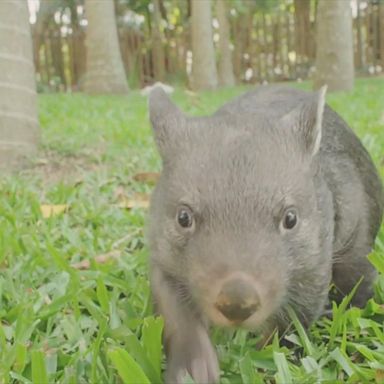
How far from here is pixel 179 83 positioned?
18531 mm

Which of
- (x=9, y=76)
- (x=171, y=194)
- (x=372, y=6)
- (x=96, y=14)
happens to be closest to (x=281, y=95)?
(x=171, y=194)

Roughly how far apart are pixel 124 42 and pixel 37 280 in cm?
1743

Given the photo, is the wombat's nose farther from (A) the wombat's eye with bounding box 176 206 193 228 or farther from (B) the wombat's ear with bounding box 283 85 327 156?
(B) the wombat's ear with bounding box 283 85 327 156

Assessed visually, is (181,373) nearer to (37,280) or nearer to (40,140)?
(37,280)

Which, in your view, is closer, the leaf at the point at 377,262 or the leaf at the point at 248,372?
the leaf at the point at 248,372

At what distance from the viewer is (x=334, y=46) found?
35.7ft

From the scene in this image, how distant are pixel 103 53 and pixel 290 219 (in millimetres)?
10501

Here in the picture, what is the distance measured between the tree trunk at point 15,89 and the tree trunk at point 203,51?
31.1 ft

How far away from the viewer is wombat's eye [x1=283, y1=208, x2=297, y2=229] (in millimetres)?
1963

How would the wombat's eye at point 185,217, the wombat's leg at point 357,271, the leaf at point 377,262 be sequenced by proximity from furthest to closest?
1. the wombat's leg at point 357,271
2. the leaf at point 377,262
3. the wombat's eye at point 185,217

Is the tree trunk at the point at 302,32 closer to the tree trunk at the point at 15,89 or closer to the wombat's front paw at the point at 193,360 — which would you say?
the tree trunk at the point at 15,89

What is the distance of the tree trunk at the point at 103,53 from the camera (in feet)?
38.2

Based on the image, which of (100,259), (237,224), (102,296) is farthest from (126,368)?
(100,259)

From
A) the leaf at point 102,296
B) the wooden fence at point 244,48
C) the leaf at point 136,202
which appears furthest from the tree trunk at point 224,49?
the leaf at point 102,296
